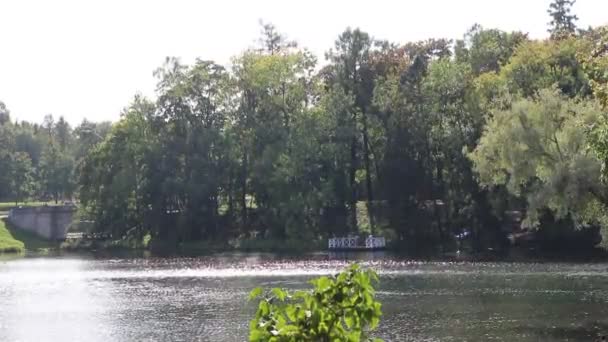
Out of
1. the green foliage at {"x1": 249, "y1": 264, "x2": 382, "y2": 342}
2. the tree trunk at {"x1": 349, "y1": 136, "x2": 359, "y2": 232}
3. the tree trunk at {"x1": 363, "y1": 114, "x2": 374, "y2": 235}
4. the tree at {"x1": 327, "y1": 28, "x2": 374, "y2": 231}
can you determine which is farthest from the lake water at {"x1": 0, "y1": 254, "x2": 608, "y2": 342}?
the green foliage at {"x1": 249, "y1": 264, "x2": 382, "y2": 342}

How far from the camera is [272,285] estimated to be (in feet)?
156

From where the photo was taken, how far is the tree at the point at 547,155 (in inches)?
1545

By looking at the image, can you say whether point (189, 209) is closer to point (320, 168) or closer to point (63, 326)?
point (320, 168)

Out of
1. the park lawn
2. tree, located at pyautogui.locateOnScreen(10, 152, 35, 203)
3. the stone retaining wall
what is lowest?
the park lawn

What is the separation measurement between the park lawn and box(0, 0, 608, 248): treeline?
29.4ft

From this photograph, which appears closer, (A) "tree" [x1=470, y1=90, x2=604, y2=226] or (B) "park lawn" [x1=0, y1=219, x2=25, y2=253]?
(A) "tree" [x1=470, y1=90, x2=604, y2=226]

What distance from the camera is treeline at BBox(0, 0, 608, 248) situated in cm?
7819

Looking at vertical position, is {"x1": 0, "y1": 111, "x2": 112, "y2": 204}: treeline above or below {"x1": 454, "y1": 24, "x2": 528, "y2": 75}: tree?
below

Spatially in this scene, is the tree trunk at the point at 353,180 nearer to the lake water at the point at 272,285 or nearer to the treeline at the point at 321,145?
the treeline at the point at 321,145

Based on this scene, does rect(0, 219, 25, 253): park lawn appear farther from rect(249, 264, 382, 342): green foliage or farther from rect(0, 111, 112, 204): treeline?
rect(249, 264, 382, 342): green foliage

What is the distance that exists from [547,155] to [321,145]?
42519 mm

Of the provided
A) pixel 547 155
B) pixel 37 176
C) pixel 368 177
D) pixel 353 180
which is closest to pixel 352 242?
pixel 353 180

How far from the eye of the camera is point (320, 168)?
84938 mm

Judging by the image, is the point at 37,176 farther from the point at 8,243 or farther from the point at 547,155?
the point at 547,155
